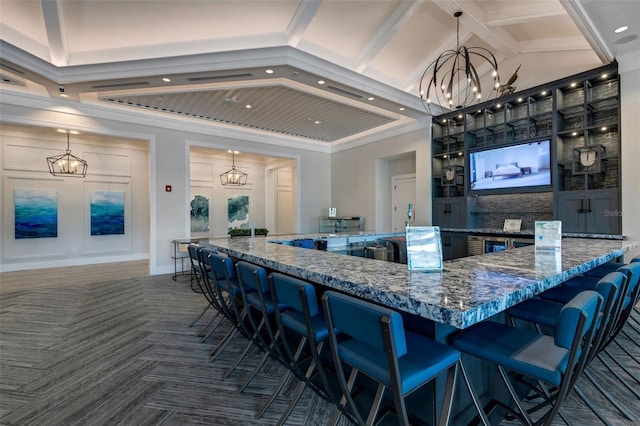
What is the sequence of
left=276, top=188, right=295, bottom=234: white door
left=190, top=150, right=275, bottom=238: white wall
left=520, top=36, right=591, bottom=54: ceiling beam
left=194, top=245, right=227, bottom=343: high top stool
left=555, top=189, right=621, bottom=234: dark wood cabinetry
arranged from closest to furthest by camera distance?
left=194, top=245, right=227, bottom=343: high top stool
left=555, top=189, right=621, bottom=234: dark wood cabinetry
left=520, top=36, right=591, bottom=54: ceiling beam
left=190, top=150, right=275, bottom=238: white wall
left=276, top=188, right=295, bottom=234: white door

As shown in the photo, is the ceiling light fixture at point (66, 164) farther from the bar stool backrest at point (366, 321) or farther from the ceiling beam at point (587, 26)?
the ceiling beam at point (587, 26)

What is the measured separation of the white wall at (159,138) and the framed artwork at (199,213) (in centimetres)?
244

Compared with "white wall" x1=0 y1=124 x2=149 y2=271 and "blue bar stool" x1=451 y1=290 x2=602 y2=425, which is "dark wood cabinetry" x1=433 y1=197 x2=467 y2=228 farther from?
"white wall" x1=0 y1=124 x2=149 y2=271

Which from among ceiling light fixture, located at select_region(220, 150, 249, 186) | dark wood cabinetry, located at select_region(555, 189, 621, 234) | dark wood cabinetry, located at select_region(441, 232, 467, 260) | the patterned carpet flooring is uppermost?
ceiling light fixture, located at select_region(220, 150, 249, 186)

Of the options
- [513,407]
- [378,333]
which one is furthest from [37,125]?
[513,407]

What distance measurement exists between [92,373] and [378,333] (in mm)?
2587

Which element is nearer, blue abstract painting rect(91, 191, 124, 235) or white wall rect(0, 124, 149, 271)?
white wall rect(0, 124, 149, 271)

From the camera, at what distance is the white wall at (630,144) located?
3.76 metres

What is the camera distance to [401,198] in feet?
24.6

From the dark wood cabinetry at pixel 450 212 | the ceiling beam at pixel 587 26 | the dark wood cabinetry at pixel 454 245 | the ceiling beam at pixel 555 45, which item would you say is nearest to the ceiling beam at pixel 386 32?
the ceiling beam at pixel 587 26

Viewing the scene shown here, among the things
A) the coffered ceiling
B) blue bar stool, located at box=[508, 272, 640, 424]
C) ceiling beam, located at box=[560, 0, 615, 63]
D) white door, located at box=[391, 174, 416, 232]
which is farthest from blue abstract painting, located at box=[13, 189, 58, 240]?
ceiling beam, located at box=[560, 0, 615, 63]

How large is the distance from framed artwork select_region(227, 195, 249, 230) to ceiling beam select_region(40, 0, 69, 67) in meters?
5.72

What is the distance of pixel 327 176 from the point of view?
8945 millimetres

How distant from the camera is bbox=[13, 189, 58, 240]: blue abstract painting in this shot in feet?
21.5
